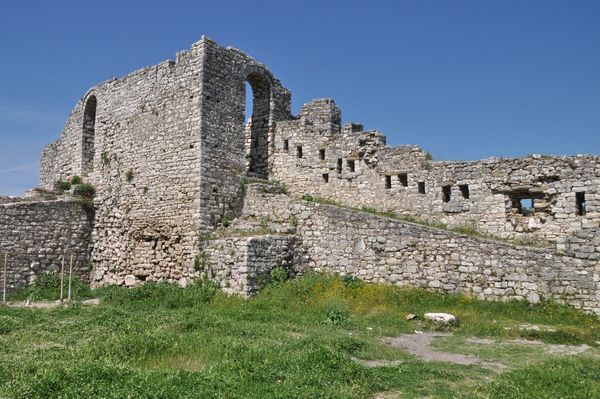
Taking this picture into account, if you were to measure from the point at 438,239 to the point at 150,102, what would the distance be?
40.2ft

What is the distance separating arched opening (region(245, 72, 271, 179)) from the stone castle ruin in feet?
0.19

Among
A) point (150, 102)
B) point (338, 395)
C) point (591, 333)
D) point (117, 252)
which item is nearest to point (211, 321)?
point (338, 395)

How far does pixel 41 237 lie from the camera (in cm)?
2038

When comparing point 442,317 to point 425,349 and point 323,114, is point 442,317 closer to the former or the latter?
point 425,349

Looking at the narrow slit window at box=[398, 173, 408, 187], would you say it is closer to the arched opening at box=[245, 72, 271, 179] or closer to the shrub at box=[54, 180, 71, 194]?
the arched opening at box=[245, 72, 271, 179]

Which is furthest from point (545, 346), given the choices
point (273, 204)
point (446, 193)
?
point (273, 204)

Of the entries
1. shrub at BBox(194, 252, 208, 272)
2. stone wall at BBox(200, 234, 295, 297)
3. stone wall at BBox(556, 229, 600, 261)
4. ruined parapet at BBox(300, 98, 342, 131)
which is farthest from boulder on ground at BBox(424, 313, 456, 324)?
ruined parapet at BBox(300, 98, 342, 131)

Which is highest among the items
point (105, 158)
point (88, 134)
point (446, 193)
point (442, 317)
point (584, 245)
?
point (88, 134)

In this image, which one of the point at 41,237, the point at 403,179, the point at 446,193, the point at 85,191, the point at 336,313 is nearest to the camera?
the point at 336,313

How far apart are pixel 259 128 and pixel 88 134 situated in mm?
8282

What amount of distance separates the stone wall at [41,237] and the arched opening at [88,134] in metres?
2.80

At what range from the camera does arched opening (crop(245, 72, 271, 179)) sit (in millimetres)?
22328

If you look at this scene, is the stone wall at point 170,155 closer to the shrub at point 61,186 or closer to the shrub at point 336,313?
the shrub at point 61,186

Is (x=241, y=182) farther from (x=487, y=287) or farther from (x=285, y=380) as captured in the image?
(x=285, y=380)
